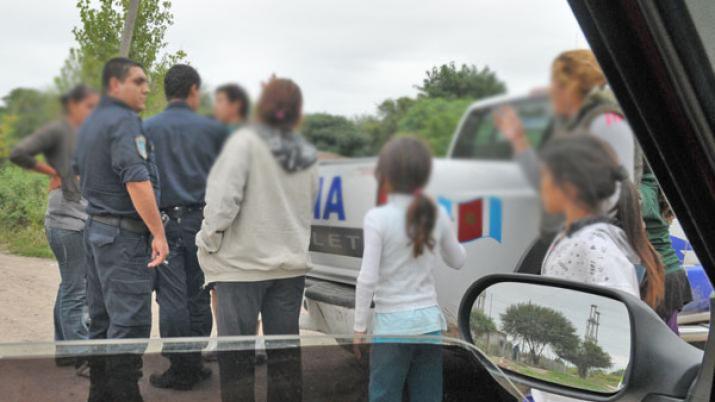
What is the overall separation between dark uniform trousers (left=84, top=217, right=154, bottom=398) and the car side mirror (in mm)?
631

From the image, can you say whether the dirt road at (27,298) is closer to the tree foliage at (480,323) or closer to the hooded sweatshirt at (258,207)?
the hooded sweatshirt at (258,207)

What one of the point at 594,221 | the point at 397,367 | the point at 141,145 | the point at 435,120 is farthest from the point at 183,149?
the point at 594,221

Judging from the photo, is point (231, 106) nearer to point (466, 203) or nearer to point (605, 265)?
point (466, 203)

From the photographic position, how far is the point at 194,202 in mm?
1160

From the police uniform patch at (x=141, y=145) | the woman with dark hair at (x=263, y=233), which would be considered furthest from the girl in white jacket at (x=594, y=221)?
the police uniform patch at (x=141, y=145)

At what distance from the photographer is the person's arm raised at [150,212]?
1.16m

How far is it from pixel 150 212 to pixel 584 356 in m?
0.88

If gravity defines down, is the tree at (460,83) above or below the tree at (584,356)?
above

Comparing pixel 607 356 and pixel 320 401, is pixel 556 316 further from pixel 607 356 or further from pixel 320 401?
→ pixel 320 401

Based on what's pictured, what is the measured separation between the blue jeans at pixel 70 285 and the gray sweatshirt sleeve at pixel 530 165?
2.31 feet

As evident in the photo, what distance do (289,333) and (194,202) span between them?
12.7 inches

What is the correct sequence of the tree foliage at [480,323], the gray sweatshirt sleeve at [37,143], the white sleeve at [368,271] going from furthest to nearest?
1. the tree foliage at [480,323]
2. the white sleeve at [368,271]
3. the gray sweatshirt sleeve at [37,143]

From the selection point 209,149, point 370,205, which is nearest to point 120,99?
point 209,149

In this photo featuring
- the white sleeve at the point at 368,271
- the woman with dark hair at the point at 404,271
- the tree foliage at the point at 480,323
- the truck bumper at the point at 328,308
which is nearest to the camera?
the woman with dark hair at the point at 404,271
